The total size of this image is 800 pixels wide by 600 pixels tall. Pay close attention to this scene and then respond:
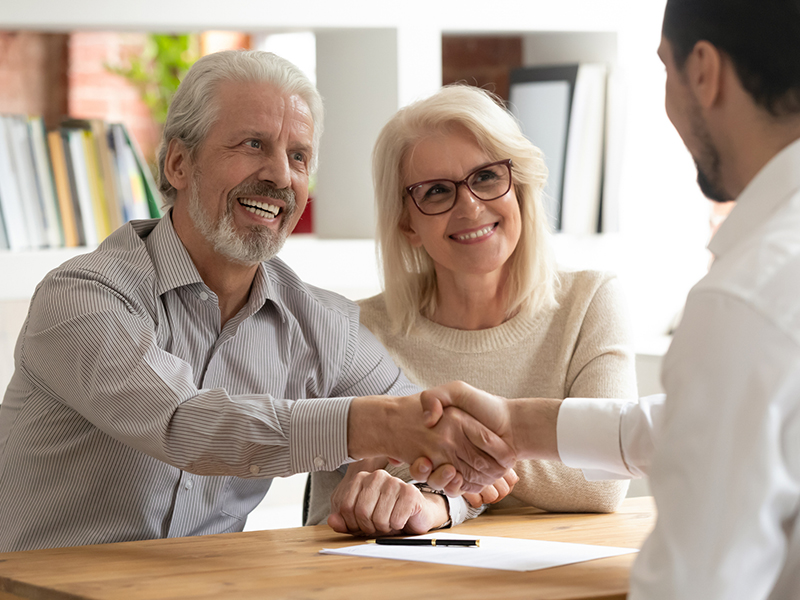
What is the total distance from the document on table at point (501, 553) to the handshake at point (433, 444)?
0.36ft

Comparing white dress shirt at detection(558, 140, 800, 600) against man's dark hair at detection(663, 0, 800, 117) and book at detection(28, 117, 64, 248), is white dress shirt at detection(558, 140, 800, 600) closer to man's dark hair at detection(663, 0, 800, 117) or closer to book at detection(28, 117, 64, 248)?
man's dark hair at detection(663, 0, 800, 117)

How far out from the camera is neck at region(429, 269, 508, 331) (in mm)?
2078

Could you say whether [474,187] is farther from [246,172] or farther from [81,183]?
[81,183]

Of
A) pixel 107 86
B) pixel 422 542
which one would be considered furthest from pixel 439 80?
pixel 107 86

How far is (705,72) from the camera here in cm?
98

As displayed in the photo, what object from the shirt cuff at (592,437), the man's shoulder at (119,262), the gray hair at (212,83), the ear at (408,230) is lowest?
the shirt cuff at (592,437)

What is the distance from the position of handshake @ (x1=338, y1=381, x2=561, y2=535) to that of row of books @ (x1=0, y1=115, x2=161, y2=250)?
1272mm

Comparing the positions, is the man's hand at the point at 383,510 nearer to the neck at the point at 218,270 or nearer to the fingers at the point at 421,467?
the fingers at the point at 421,467

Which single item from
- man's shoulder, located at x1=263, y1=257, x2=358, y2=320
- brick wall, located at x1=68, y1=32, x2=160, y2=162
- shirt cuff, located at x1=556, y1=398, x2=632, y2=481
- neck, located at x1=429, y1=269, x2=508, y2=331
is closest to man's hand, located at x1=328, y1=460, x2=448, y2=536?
shirt cuff, located at x1=556, y1=398, x2=632, y2=481

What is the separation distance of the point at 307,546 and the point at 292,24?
61.1 inches

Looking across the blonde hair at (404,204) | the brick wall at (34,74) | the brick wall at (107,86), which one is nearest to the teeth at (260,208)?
the blonde hair at (404,204)

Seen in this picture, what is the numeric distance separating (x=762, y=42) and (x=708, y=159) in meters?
0.14

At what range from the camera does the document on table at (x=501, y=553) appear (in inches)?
48.2

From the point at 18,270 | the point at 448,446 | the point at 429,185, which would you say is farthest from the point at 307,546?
the point at 18,270
